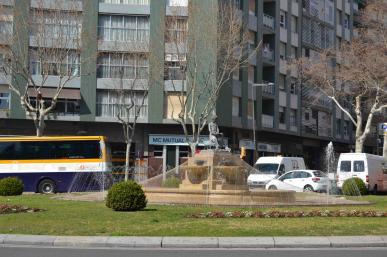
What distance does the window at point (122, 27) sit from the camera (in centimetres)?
4784

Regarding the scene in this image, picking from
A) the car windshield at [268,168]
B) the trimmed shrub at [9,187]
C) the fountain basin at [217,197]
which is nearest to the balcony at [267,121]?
the car windshield at [268,168]

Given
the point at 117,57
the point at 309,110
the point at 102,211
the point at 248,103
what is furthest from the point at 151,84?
the point at 102,211

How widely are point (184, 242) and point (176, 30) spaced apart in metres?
29.4

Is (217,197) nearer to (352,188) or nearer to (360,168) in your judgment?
(352,188)

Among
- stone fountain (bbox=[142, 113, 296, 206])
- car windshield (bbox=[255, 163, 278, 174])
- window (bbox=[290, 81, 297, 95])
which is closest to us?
stone fountain (bbox=[142, 113, 296, 206])

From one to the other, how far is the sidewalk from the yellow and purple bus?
19.8m

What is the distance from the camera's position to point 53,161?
1308 inches

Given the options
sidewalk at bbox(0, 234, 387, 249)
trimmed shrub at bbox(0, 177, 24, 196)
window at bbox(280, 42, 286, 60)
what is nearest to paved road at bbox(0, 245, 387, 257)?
sidewalk at bbox(0, 234, 387, 249)

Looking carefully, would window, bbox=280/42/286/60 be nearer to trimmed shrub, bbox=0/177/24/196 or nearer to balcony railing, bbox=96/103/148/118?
balcony railing, bbox=96/103/148/118

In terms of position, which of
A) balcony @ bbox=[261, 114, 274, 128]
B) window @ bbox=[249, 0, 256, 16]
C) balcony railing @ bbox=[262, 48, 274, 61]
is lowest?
balcony @ bbox=[261, 114, 274, 128]

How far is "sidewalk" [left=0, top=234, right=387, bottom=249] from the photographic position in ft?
42.5

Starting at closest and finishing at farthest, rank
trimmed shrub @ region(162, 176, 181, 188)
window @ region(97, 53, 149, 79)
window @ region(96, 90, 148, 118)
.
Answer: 1. trimmed shrub @ region(162, 176, 181, 188)
2. window @ region(97, 53, 149, 79)
3. window @ region(96, 90, 148, 118)

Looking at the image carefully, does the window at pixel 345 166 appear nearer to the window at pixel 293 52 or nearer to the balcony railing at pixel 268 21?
the balcony railing at pixel 268 21

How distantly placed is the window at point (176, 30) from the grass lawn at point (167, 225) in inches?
975
